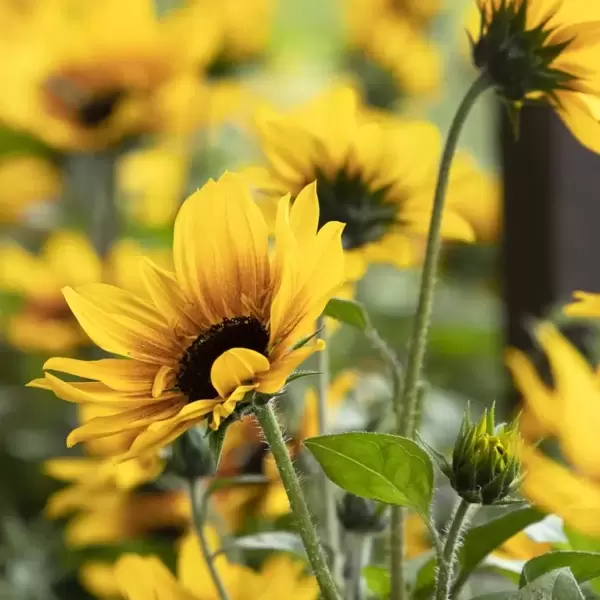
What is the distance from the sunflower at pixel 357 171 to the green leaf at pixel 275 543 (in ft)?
0.37

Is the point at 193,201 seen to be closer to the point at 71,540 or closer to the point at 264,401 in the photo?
the point at 264,401

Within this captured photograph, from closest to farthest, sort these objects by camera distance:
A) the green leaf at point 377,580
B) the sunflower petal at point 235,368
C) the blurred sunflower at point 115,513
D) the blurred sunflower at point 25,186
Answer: the sunflower petal at point 235,368, the green leaf at point 377,580, the blurred sunflower at point 115,513, the blurred sunflower at point 25,186

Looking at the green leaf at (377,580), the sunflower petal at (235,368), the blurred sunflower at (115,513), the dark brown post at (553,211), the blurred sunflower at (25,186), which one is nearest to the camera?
the sunflower petal at (235,368)

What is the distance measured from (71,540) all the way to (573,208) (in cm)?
43

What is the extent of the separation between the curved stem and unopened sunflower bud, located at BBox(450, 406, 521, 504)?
4cm

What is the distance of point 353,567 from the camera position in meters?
0.38

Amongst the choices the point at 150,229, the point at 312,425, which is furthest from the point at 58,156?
the point at 312,425

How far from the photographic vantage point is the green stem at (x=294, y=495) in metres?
0.30

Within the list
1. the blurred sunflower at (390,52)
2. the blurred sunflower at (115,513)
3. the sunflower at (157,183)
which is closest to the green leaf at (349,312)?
the blurred sunflower at (115,513)

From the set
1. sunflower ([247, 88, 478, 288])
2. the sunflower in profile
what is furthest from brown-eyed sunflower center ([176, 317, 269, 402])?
sunflower ([247, 88, 478, 288])

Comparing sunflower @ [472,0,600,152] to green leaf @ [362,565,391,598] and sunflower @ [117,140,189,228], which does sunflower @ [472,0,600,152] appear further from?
sunflower @ [117,140,189,228]

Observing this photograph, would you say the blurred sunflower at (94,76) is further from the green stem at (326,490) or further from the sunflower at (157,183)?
the green stem at (326,490)

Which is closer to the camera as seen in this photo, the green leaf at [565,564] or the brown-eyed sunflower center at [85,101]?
the green leaf at [565,564]

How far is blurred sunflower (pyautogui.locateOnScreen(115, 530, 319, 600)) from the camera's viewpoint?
1.21 feet
